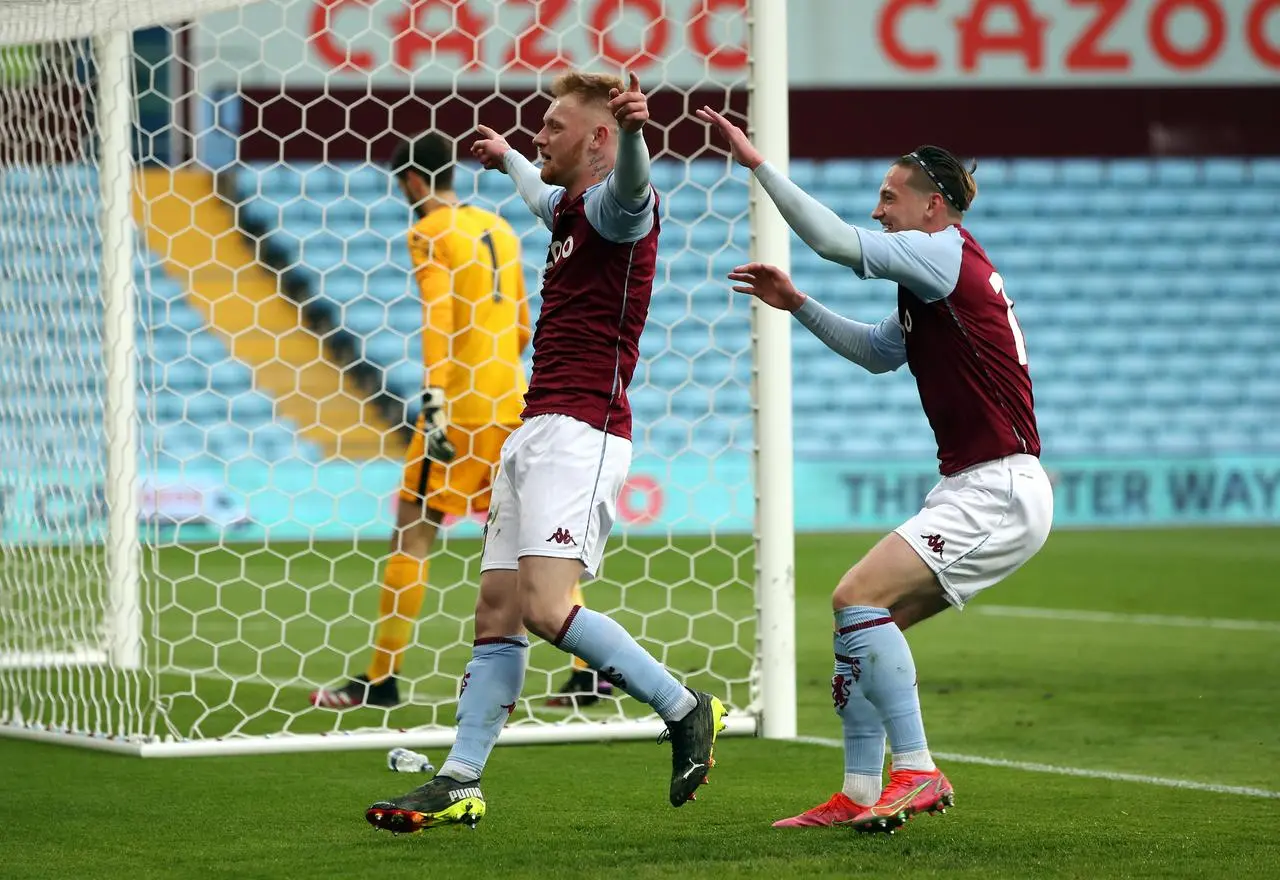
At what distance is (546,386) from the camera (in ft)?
13.6

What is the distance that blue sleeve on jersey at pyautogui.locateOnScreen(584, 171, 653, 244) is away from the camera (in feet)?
12.9

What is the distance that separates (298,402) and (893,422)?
6531mm

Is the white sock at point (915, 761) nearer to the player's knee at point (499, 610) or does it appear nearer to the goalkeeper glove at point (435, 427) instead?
the player's knee at point (499, 610)

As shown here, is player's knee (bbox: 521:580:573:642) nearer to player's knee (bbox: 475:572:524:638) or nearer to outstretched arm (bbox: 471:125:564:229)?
player's knee (bbox: 475:572:524:638)

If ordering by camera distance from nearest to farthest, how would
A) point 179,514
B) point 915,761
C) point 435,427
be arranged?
point 915,761
point 435,427
point 179,514

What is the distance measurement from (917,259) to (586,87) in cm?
81

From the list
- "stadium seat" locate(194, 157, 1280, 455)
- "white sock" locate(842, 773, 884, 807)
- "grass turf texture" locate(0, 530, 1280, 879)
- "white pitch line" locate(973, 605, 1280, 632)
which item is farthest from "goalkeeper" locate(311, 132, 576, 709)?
"stadium seat" locate(194, 157, 1280, 455)

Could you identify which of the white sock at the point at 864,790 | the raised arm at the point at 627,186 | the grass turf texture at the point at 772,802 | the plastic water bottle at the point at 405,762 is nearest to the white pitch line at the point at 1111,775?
the grass turf texture at the point at 772,802

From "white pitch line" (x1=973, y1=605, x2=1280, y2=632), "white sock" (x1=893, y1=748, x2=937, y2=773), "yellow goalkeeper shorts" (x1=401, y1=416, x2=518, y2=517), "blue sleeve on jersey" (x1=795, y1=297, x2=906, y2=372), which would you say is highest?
"blue sleeve on jersey" (x1=795, y1=297, x2=906, y2=372)

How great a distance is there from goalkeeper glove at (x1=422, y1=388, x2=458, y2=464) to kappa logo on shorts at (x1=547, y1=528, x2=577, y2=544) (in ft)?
7.29

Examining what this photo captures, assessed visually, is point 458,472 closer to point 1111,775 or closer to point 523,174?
point 523,174

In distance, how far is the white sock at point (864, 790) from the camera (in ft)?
13.9

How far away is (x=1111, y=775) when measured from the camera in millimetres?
5242

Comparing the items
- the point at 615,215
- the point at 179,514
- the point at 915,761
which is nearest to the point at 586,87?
the point at 615,215
